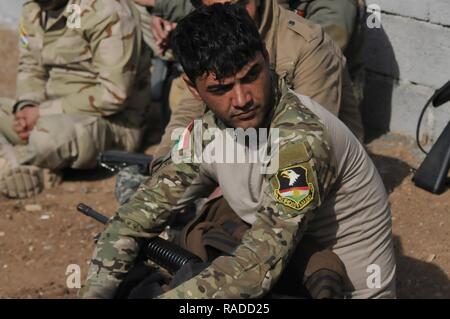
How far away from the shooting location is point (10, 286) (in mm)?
4887

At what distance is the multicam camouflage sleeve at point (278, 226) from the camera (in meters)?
3.06

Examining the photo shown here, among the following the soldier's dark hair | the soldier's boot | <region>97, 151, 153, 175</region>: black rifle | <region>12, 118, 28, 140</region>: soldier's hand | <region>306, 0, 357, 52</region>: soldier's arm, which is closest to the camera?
the soldier's dark hair

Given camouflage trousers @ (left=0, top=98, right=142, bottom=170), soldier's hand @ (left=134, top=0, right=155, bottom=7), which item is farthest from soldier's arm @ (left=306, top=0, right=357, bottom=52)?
camouflage trousers @ (left=0, top=98, right=142, bottom=170)

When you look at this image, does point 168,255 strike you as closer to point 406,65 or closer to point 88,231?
point 88,231

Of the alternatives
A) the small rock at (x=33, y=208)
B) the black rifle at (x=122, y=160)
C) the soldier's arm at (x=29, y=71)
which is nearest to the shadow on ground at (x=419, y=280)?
the black rifle at (x=122, y=160)

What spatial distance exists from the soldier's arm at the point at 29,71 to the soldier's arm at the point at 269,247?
11.3 ft

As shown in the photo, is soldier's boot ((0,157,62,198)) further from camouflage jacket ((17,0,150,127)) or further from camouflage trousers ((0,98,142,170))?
camouflage jacket ((17,0,150,127))

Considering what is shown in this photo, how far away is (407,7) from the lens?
18.8ft

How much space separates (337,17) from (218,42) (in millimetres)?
2351

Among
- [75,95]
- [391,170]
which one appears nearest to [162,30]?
[75,95]

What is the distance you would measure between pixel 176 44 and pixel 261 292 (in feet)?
2.74

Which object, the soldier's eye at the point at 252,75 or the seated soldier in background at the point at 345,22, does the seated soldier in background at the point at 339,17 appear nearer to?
the seated soldier in background at the point at 345,22

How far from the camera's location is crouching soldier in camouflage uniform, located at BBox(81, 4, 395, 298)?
10.1ft

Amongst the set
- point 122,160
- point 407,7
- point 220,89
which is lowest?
point 122,160
